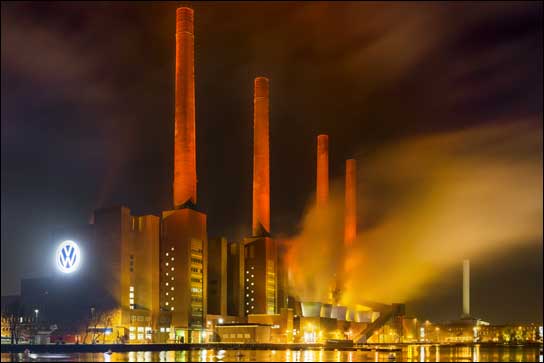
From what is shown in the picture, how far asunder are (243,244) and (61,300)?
35256 millimetres

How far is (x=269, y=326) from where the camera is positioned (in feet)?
379

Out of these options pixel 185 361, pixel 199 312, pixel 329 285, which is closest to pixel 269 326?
pixel 199 312

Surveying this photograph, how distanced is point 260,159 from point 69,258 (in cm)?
3985

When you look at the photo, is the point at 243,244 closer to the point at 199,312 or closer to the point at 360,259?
the point at 199,312

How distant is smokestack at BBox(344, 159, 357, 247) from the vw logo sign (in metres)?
63.8

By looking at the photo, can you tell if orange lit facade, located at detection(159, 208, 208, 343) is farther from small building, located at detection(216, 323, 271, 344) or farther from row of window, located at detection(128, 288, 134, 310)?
row of window, located at detection(128, 288, 134, 310)

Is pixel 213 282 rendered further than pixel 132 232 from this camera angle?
Yes

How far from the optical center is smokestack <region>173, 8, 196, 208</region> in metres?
112

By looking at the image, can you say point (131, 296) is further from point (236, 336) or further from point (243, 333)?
point (243, 333)

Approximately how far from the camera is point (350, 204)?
154 metres

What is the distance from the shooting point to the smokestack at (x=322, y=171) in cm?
14700

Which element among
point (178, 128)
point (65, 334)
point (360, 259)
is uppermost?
point (178, 128)

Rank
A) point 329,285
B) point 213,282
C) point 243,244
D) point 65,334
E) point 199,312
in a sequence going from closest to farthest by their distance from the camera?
point 65,334
point 199,312
point 213,282
point 243,244
point 329,285

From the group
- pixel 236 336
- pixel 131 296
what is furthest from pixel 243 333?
pixel 131 296
